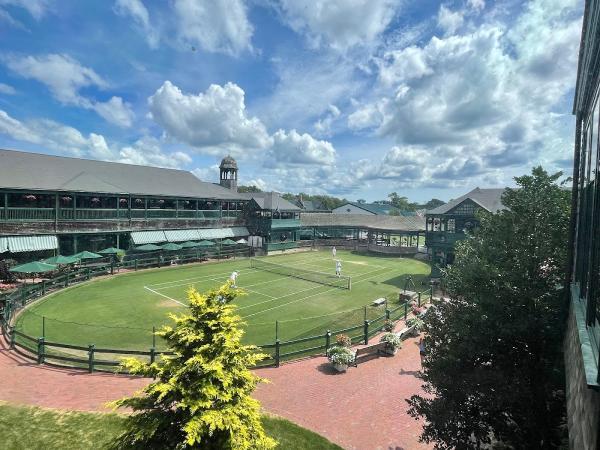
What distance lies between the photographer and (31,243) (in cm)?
2794

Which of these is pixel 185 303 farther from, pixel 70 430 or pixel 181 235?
pixel 181 235

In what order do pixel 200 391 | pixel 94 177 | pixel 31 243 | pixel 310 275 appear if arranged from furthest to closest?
pixel 94 177 → pixel 310 275 → pixel 31 243 → pixel 200 391

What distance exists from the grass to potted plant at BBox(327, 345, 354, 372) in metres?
3.90

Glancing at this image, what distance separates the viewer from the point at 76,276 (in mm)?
26297

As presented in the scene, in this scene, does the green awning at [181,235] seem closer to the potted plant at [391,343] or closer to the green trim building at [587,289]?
the potted plant at [391,343]

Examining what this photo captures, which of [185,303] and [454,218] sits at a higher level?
[454,218]

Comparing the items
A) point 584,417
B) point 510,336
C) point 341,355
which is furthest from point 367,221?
point 584,417

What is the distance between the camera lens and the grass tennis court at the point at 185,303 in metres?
16.3

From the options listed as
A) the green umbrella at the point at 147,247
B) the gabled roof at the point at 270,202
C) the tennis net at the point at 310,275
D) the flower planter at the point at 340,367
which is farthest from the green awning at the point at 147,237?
the flower planter at the point at 340,367

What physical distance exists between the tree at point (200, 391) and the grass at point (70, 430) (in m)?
3.22

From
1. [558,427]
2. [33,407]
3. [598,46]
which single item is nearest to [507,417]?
[558,427]

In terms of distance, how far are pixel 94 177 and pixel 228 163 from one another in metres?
21.7

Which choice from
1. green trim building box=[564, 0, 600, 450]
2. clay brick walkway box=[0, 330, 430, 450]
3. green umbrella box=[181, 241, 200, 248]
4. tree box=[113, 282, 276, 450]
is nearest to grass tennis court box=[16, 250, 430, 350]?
clay brick walkway box=[0, 330, 430, 450]

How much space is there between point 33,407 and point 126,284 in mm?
17325
